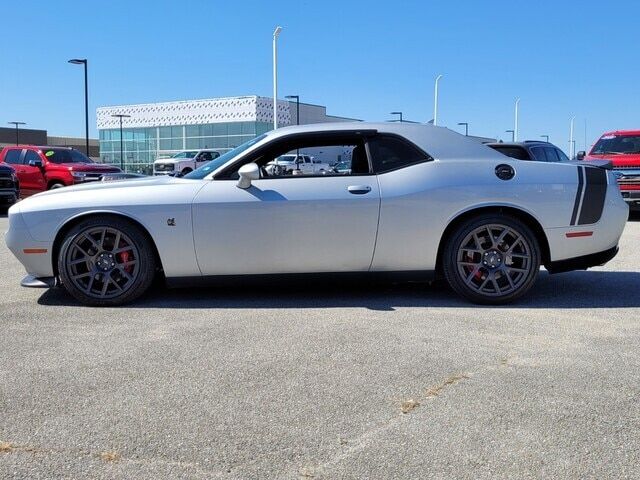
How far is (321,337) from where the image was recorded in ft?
14.1

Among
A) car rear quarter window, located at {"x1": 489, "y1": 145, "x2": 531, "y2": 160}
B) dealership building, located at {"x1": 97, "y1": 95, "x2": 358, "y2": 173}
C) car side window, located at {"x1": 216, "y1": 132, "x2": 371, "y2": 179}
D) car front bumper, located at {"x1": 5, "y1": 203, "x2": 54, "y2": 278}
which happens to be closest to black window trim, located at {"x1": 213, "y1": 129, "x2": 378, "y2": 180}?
car side window, located at {"x1": 216, "y1": 132, "x2": 371, "y2": 179}

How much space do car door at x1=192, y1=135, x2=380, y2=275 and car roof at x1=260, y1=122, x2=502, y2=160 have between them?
512 millimetres

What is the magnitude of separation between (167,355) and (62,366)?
23.3 inches

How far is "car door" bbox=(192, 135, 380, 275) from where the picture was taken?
16.8ft

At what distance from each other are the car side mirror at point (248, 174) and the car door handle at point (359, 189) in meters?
0.74

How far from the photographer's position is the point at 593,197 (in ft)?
17.6

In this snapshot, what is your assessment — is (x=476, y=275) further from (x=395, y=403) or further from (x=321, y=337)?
(x=395, y=403)

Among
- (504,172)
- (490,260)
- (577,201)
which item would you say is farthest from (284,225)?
(577,201)

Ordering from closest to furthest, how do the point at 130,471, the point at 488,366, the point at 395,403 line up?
the point at 130,471 < the point at 395,403 < the point at 488,366

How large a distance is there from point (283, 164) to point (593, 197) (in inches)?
102

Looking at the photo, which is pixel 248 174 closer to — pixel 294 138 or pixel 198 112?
pixel 294 138

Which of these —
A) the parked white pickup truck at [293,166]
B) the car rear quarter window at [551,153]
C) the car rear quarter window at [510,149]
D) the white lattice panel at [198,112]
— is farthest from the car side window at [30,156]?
the white lattice panel at [198,112]

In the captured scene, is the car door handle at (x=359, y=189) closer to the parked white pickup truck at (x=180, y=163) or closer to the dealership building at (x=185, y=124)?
the parked white pickup truck at (x=180, y=163)

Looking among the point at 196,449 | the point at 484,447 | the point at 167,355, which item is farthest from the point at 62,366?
the point at 484,447
